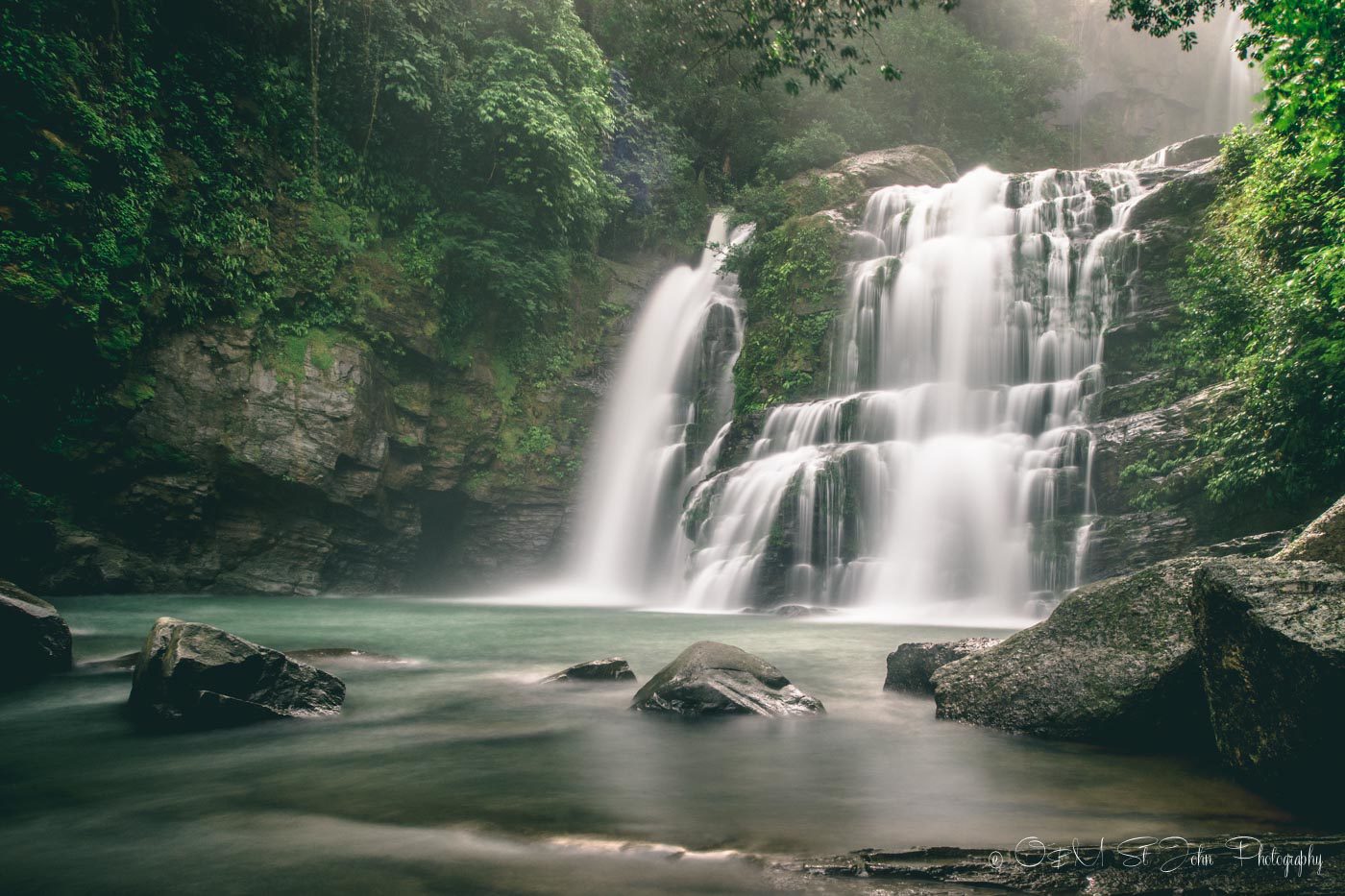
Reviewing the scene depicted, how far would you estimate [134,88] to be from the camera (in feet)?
44.5

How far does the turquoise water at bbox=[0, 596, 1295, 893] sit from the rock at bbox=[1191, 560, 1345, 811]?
0.77ft

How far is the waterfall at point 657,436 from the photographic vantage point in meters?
19.6

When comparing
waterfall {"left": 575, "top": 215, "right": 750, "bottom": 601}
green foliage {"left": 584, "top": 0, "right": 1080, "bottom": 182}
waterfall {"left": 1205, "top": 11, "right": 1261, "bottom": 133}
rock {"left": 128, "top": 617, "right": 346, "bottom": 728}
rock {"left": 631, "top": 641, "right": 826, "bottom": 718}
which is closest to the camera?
rock {"left": 128, "top": 617, "right": 346, "bottom": 728}

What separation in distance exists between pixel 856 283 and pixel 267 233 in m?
13.8

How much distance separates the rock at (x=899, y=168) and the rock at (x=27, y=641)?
22250 mm

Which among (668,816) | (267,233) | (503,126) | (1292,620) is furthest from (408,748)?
(503,126)

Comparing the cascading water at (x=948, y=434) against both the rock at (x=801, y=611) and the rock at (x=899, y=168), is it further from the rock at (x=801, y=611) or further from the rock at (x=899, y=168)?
the rock at (x=899, y=168)

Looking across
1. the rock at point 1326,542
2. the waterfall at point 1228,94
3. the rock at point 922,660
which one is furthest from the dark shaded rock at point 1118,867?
the waterfall at point 1228,94

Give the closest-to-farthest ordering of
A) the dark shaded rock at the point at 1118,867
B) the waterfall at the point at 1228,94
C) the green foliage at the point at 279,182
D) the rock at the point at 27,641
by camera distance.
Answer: the dark shaded rock at the point at 1118,867, the rock at the point at 27,641, the green foliage at the point at 279,182, the waterfall at the point at 1228,94

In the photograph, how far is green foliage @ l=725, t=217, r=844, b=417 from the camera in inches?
733

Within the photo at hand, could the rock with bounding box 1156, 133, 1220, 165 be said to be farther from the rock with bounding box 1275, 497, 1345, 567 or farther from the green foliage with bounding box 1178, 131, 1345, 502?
the rock with bounding box 1275, 497, 1345, 567
